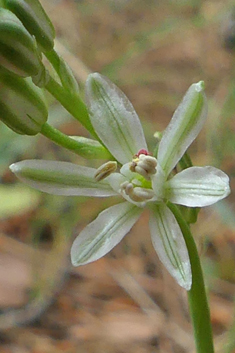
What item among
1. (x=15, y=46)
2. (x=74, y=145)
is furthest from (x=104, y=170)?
(x=15, y=46)

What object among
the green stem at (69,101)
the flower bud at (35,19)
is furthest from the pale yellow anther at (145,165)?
the flower bud at (35,19)

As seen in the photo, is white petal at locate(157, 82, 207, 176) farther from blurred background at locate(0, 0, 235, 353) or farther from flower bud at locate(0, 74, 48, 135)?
blurred background at locate(0, 0, 235, 353)

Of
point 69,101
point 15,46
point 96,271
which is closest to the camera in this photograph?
point 15,46

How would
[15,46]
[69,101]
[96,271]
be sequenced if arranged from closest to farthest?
[15,46] < [69,101] < [96,271]

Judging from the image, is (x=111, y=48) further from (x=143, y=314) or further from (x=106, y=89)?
(x=106, y=89)

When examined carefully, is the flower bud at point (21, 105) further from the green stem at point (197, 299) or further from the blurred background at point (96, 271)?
the blurred background at point (96, 271)

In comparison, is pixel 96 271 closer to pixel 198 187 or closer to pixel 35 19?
pixel 198 187

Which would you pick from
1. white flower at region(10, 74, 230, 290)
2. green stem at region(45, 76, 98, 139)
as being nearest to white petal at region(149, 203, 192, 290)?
white flower at region(10, 74, 230, 290)
